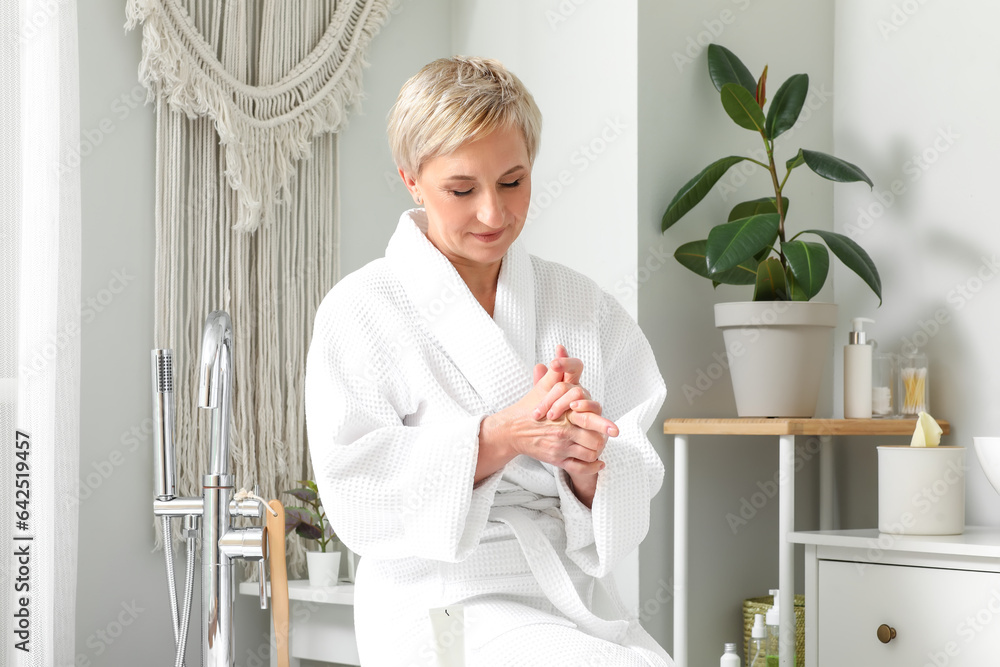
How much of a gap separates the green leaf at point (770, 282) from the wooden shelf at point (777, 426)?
0.74ft

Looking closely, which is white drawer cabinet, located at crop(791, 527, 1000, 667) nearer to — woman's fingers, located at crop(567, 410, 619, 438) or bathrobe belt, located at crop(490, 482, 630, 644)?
bathrobe belt, located at crop(490, 482, 630, 644)

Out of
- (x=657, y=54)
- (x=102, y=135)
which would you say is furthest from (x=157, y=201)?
(x=657, y=54)

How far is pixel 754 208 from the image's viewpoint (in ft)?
6.54

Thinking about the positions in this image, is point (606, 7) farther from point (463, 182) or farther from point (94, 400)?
point (94, 400)

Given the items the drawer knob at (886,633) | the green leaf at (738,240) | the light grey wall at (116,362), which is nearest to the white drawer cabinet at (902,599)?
the drawer knob at (886,633)

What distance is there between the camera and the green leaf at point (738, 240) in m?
1.78

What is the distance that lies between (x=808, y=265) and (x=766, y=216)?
12 cm

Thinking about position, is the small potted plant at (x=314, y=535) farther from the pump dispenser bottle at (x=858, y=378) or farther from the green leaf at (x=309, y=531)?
the pump dispenser bottle at (x=858, y=378)

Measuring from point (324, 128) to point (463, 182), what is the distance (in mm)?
1035

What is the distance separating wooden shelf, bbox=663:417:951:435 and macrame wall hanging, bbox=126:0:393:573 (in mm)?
775

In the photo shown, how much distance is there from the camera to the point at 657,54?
199cm

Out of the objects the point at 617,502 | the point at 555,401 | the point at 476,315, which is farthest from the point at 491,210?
the point at 617,502

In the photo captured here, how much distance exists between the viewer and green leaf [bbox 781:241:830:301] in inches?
71.3

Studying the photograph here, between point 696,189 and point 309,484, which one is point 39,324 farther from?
point 696,189
